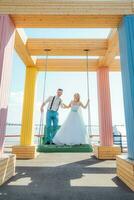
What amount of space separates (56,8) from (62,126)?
2747mm

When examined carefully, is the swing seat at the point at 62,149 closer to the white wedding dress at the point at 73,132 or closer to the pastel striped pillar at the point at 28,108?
the white wedding dress at the point at 73,132

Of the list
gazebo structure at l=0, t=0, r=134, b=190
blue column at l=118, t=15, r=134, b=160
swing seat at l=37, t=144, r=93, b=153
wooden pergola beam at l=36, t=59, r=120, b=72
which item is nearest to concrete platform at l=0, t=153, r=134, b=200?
gazebo structure at l=0, t=0, r=134, b=190

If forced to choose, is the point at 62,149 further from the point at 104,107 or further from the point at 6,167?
the point at 104,107

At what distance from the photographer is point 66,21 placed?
405 cm

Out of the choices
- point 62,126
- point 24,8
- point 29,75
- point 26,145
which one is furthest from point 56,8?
point 26,145

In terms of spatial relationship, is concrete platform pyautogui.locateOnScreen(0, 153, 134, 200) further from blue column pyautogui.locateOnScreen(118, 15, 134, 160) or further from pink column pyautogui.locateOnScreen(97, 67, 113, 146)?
pink column pyautogui.locateOnScreen(97, 67, 113, 146)

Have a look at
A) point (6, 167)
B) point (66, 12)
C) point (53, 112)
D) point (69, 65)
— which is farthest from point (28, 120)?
point (66, 12)

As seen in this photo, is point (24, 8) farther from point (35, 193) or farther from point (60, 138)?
point (35, 193)

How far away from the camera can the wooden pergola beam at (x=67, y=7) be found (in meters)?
3.85

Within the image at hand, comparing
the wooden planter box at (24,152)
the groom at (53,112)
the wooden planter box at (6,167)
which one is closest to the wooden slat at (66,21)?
the groom at (53,112)

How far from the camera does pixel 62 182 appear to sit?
340cm

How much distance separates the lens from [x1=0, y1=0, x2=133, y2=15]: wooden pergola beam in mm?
3850

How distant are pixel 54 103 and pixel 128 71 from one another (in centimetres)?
196

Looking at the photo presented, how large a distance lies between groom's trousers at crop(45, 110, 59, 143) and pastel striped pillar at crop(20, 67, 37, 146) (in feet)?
7.51
